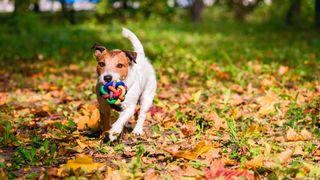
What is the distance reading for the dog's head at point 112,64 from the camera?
13.0 feet

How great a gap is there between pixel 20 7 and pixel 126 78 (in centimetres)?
1565

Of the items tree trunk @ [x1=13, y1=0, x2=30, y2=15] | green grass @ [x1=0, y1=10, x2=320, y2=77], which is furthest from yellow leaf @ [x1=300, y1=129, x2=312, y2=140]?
tree trunk @ [x1=13, y1=0, x2=30, y2=15]

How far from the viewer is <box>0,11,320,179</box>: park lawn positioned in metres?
3.48

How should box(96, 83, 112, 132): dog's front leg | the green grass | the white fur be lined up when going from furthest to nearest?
the green grass
box(96, 83, 112, 132): dog's front leg
the white fur

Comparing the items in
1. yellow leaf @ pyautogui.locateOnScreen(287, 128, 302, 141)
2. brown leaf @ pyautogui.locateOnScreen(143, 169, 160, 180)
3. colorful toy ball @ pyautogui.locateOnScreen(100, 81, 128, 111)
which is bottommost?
brown leaf @ pyautogui.locateOnScreen(143, 169, 160, 180)

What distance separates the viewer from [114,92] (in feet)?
13.1

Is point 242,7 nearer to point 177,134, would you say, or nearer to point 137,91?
point 177,134

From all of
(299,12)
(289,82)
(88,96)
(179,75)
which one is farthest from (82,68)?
(299,12)

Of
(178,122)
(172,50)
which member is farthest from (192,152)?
(172,50)

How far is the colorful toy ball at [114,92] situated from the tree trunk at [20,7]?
15498 millimetres

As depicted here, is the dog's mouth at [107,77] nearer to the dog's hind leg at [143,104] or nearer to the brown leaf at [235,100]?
the dog's hind leg at [143,104]

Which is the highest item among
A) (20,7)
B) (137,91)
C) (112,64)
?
(20,7)

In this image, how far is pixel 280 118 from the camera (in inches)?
204

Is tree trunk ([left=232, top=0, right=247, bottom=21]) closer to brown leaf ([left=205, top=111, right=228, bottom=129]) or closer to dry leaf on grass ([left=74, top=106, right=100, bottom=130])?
brown leaf ([left=205, top=111, right=228, bottom=129])
